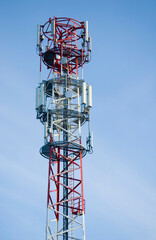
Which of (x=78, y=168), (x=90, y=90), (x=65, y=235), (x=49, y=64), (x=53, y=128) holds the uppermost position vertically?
(x=49, y=64)

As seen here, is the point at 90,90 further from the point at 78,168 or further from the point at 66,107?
the point at 78,168

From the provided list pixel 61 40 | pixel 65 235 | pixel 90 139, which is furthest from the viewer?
pixel 61 40

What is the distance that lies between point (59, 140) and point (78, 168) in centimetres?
503

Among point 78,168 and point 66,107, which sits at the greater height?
point 66,107

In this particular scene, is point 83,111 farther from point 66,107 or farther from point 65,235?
point 65,235

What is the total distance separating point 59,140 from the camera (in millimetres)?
82750

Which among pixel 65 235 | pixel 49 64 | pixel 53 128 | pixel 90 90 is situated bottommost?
pixel 65 235

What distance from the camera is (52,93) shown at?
276ft

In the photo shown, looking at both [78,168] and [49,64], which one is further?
[49,64]

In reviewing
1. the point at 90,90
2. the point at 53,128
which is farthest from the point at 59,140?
the point at 90,90

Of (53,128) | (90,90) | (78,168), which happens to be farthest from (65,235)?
(90,90)

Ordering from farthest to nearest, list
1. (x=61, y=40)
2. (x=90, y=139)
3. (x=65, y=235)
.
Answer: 1. (x=61, y=40)
2. (x=90, y=139)
3. (x=65, y=235)

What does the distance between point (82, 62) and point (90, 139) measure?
12.8m

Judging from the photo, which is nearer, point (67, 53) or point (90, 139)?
point (90, 139)
